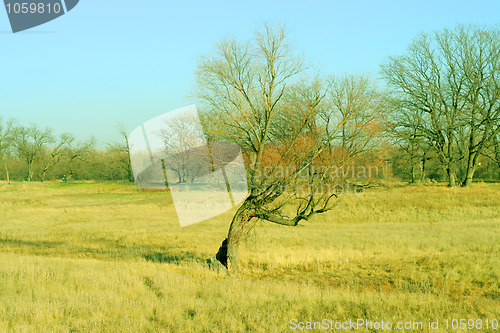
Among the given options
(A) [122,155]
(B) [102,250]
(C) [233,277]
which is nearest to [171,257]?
(B) [102,250]

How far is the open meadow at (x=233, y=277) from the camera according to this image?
247 inches

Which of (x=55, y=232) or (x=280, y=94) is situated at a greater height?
(x=280, y=94)

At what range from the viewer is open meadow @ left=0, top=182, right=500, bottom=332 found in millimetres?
6266

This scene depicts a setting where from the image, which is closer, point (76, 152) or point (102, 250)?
point (102, 250)

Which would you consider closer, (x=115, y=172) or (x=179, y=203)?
(x=179, y=203)

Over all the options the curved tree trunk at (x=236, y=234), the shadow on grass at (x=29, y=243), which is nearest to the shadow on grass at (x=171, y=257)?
the curved tree trunk at (x=236, y=234)

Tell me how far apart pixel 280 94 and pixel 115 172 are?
203ft

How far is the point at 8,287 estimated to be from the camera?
7754 millimetres

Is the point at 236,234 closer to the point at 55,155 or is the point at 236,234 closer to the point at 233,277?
the point at 233,277

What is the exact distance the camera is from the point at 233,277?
9883mm

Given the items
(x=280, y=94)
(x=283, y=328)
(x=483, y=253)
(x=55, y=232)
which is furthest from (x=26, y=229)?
(x=483, y=253)

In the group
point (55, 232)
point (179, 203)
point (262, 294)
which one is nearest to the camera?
point (262, 294)

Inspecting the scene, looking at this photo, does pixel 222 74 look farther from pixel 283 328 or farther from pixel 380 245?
pixel 283 328

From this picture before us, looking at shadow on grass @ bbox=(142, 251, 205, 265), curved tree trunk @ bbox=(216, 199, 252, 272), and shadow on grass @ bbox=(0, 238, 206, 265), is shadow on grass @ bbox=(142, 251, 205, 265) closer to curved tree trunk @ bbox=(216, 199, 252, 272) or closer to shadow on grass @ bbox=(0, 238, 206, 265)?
shadow on grass @ bbox=(0, 238, 206, 265)
